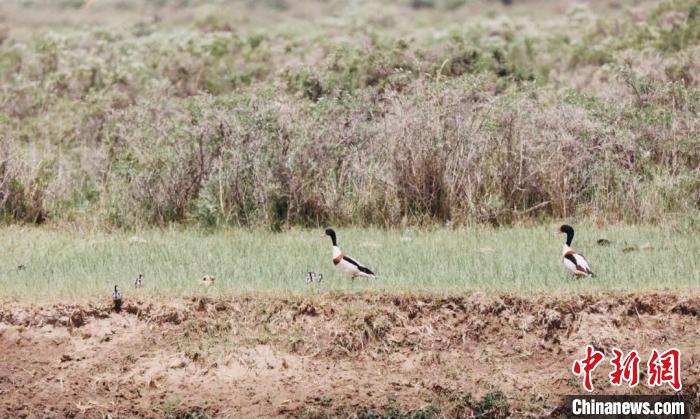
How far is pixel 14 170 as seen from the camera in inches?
615

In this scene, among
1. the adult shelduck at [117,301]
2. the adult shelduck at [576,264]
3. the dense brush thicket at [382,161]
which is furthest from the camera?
the dense brush thicket at [382,161]

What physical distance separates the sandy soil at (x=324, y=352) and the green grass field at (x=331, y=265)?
9.5 inches

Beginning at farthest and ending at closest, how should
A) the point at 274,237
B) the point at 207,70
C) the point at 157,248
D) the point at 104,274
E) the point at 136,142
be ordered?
the point at 207,70, the point at 136,142, the point at 274,237, the point at 157,248, the point at 104,274

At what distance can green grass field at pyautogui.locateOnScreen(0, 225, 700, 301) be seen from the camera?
10.6 metres

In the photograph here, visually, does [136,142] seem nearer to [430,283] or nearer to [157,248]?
[157,248]

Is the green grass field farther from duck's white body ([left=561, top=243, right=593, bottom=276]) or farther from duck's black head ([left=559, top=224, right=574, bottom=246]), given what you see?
duck's black head ([left=559, top=224, right=574, bottom=246])

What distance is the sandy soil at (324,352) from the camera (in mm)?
9688

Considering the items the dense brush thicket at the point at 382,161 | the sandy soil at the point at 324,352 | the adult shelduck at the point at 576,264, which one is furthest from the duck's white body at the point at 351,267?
the dense brush thicket at the point at 382,161

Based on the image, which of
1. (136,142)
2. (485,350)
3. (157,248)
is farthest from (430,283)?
(136,142)

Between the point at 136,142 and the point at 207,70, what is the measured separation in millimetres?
9833

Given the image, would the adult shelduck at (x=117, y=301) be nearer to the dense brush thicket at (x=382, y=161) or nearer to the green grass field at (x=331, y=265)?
the green grass field at (x=331, y=265)

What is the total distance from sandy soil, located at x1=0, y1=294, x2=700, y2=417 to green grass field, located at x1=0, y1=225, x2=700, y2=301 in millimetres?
241

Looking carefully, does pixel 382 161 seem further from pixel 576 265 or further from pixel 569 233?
pixel 576 265


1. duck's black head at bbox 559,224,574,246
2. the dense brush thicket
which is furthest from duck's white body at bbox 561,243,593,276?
the dense brush thicket
